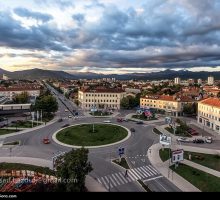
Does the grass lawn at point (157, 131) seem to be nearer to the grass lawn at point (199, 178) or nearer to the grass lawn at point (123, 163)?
the grass lawn at point (123, 163)

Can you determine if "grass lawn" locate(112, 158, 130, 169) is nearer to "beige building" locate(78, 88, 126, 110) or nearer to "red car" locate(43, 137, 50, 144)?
"red car" locate(43, 137, 50, 144)

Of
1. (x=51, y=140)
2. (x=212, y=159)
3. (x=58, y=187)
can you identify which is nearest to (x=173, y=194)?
(x=58, y=187)

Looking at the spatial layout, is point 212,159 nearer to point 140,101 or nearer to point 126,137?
point 126,137

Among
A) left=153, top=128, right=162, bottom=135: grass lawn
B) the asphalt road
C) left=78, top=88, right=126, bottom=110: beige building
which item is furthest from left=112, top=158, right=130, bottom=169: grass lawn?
left=78, top=88, right=126, bottom=110: beige building

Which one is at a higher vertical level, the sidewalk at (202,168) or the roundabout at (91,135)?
the roundabout at (91,135)

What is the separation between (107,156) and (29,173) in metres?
14.3

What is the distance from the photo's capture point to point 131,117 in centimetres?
8750

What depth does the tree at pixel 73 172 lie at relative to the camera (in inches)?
1088

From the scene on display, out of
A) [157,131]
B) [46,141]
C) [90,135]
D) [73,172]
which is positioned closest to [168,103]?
[157,131]

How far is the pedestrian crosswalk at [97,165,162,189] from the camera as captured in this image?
1319 inches

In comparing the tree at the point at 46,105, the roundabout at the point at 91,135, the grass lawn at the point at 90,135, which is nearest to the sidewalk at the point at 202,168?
the roundabout at the point at 91,135

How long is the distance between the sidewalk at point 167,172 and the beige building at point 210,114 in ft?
86.5

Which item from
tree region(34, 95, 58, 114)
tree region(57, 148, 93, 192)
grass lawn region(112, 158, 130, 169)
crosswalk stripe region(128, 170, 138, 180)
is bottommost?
crosswalk stripe region(128, 170, 138, 180)

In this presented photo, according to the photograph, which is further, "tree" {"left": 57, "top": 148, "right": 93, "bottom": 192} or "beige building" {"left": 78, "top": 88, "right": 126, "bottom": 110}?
"beige building" {"left": 78, "top": 88, "right": 126, "bottom": 110}
